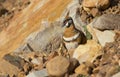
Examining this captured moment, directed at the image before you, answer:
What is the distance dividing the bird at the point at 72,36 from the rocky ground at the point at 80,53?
259 millimetres

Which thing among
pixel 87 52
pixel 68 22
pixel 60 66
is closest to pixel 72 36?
pixel 68 22

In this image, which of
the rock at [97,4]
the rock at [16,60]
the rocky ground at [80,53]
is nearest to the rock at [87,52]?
the rocky ground at [80,53]

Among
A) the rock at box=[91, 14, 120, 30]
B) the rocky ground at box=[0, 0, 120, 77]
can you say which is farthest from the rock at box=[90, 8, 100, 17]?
the rock at box=[91, 14, 120, 30]

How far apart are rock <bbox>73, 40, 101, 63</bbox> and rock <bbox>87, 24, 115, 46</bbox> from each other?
0.18 meters

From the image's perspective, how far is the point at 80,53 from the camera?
14914mm

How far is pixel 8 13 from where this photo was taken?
27.5 metres

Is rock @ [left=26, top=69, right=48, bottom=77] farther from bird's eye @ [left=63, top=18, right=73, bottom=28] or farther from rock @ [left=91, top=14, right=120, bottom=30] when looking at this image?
rock @ [left=91, top=14, right=120, bottom=30]

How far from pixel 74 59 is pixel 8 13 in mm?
13743

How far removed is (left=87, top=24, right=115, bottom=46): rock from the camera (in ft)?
48.0

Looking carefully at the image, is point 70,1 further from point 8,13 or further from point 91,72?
point 8,13

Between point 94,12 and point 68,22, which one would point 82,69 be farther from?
point 94,12

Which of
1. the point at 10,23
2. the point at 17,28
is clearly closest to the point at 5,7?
the point at 10,23

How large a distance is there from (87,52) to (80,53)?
0.30 meters

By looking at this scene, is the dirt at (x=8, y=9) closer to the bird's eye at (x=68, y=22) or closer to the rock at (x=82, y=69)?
the bird's eye at (x=68, y=22)
